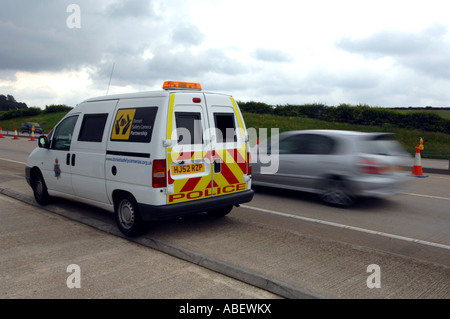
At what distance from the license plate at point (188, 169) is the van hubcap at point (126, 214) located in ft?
2.95

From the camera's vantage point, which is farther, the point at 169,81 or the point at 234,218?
the point at 234,218

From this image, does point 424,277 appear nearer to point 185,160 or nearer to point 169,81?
point 185,160

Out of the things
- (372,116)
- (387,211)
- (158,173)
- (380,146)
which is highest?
(372,116)

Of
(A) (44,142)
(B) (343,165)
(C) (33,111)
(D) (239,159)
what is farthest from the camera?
(C) (33,111)

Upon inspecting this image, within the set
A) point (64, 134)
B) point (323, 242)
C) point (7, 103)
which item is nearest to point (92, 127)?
point (64, 134)

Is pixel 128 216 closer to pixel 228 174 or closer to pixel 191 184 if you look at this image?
pixel 191 184

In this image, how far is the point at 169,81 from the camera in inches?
229

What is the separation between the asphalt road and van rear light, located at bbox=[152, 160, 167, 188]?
0.77 m

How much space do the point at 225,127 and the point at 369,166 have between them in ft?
10.5

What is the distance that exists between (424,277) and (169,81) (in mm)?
4016

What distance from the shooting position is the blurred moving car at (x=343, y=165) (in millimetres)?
7844

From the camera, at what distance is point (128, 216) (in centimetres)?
585

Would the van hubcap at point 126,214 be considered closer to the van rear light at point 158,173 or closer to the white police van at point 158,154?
the white police van at point 158,154

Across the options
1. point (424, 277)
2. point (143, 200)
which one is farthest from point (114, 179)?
point (424, 277)
